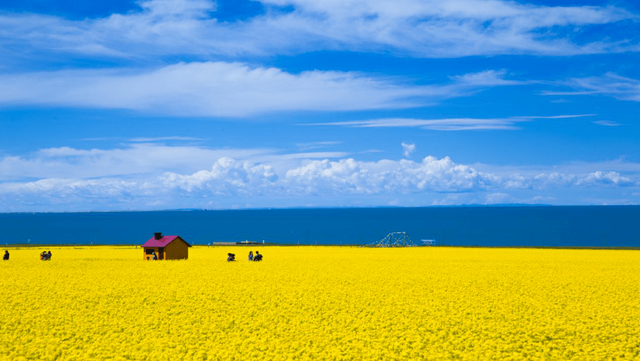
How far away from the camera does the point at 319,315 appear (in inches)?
1051

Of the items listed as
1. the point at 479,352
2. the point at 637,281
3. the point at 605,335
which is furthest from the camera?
the point at 637,281

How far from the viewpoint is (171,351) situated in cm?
2025

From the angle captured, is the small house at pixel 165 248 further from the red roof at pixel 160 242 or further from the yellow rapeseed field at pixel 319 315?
the yellow rapeseed field at pixel 319 315

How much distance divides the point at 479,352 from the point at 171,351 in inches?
415

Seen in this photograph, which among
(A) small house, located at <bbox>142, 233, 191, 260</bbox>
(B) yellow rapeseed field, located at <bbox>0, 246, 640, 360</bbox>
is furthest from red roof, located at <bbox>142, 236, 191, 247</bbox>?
(B) yellow rapeseed field, located at <bbox>0, 246, 640, 360</bbox>

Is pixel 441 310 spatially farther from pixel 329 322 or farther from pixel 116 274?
pixel 116 274

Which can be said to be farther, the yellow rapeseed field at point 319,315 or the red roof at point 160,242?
the red roof at point 160,242

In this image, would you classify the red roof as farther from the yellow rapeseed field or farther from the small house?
the yellow rapeseed field

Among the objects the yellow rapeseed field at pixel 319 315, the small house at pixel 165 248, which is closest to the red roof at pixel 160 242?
the small house at pixel 165 248

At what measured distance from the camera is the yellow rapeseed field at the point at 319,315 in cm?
2048

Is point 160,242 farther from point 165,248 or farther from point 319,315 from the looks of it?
point 319,315

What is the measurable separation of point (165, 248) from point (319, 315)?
36881 millimetres

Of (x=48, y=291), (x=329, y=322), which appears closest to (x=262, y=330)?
(x=329, y=322)

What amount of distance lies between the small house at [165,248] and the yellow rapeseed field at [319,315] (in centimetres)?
1485
